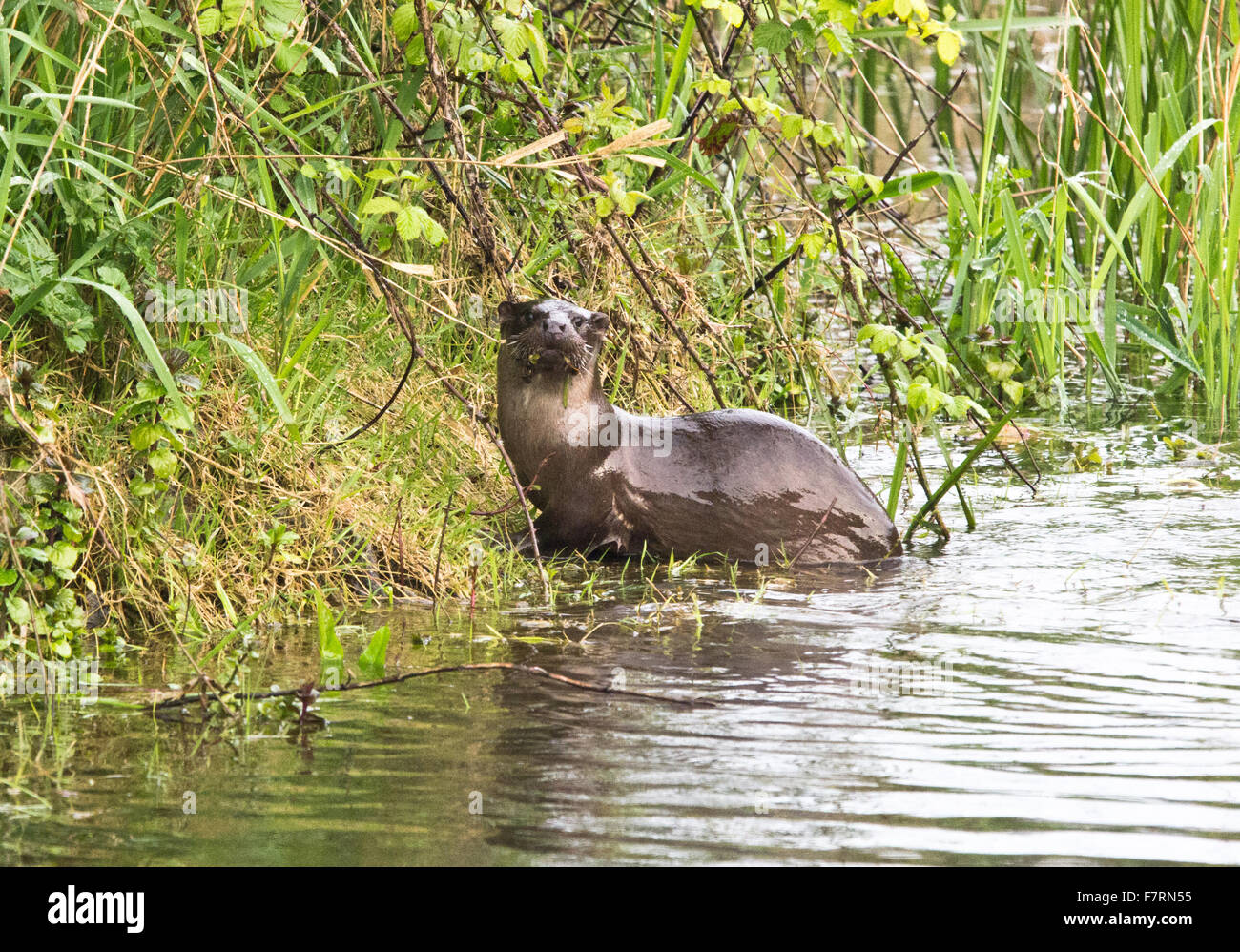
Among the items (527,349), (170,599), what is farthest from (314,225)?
(170,599)

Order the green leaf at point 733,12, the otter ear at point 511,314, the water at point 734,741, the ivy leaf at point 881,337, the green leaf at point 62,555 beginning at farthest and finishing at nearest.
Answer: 1. the otter ear at point 511,314
2. the ivy leaf at point 881,337
3. the green leaf at point 733,12
4. the green leaf at point 62,555
5. the water at point 734,741

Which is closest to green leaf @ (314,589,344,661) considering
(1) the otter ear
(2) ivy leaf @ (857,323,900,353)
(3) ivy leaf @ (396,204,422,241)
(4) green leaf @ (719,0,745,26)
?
(3) ivy leaf @ (396,204,422,241)

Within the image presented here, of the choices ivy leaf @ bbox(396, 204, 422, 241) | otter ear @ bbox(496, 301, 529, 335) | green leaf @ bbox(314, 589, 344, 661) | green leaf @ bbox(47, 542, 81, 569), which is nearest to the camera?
green leaf @ bbox(314, 589, 344, 661)

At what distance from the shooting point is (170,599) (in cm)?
328

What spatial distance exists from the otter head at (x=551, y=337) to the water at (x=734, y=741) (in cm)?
52

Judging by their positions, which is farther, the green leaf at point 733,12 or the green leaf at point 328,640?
the green leaf at point 733,12

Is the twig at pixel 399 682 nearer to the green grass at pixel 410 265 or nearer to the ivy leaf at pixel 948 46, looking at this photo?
the green grass at pixel 410 265

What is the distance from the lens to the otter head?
388 cm

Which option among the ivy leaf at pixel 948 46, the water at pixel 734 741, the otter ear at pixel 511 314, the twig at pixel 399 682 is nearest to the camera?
the water at pixel 734 741

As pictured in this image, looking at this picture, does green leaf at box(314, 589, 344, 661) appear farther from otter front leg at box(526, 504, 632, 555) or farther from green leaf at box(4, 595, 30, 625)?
otter front leg at box(526, 504, 632, 555)

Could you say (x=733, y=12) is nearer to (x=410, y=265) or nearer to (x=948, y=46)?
(x=948, y=46)

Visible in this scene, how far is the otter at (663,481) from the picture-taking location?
4008mm

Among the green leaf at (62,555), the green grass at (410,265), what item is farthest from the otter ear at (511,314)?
the green leaf at (62,555)

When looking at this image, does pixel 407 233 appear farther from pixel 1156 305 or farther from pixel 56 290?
pixel 1156 305
